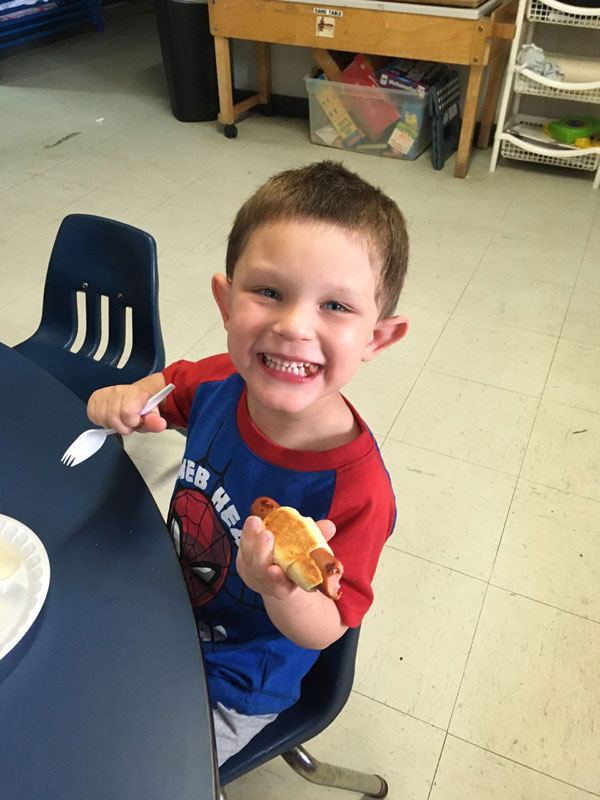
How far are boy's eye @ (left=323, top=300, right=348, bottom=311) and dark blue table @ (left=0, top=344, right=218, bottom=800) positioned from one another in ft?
1.01

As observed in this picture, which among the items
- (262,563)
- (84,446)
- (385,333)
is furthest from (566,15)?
(262,563)

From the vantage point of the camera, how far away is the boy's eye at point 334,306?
0.65 meters

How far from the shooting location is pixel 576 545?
155cm

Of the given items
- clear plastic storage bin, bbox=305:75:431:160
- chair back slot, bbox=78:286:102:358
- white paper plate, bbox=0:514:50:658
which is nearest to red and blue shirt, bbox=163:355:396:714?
white paper plate, bbox=0:514:50:658

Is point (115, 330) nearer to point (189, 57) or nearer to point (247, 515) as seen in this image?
point (247, 515)

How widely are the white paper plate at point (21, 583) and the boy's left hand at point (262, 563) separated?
0.21 m

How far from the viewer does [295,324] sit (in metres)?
0.62

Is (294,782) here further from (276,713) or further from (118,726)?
(118,726)

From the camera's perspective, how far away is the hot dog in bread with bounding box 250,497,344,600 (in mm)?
496

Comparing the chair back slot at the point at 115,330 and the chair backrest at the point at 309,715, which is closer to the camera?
the chair backrest at the point at 309,715

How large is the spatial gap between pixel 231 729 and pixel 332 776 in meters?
0.26

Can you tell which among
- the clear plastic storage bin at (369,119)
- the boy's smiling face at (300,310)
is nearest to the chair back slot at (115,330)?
the boy's smiling face at (300,310)

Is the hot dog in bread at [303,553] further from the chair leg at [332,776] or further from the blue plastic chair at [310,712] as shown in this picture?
the chair leg at [332,776]

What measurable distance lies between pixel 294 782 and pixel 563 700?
0.57 meters
